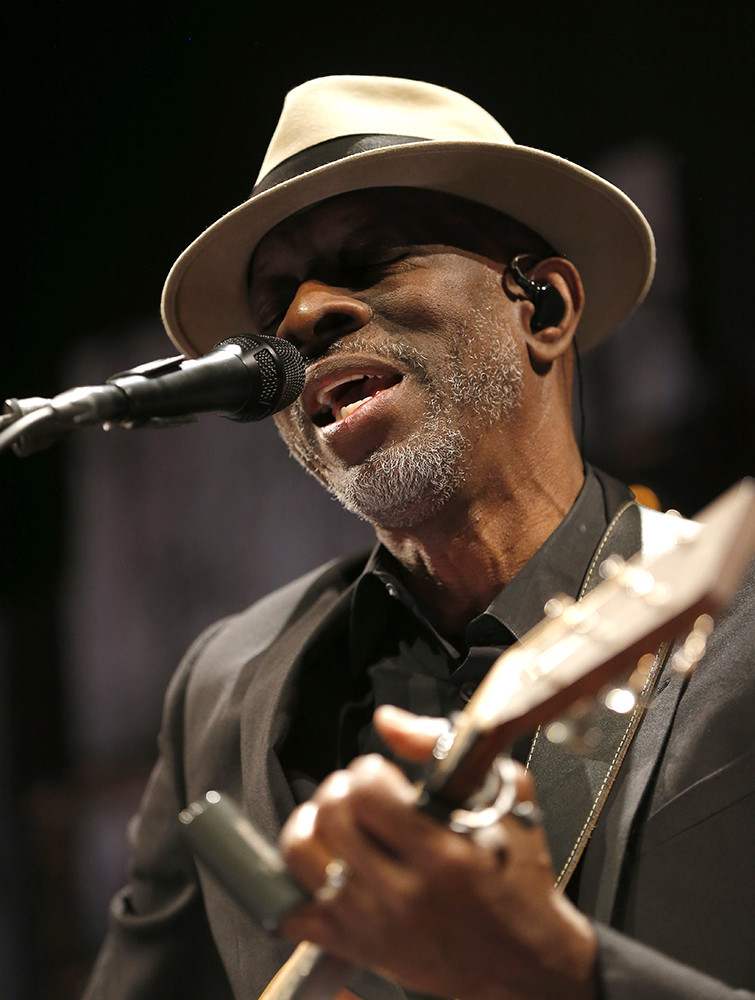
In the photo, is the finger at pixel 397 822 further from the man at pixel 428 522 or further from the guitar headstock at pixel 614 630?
the man at pixel 428 522

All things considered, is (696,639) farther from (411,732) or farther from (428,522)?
(428,522)

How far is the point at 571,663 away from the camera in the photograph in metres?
0.90

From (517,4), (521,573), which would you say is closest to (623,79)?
(517,4)

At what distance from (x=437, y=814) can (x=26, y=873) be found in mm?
2992

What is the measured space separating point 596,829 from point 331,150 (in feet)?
4.58

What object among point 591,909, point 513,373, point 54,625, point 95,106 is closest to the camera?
point 591,909

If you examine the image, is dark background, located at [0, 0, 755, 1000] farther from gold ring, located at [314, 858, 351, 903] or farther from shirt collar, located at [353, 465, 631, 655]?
gold ring, located at [314, 858, 351, 903]

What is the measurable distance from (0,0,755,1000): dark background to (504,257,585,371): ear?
0.63m

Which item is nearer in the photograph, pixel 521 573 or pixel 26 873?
pixel 521 573

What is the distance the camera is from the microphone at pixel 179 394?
115cm

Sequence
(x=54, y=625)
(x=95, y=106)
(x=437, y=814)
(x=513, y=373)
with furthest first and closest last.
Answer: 1. (x=54, y=625)
2. (x=95, y=106)
3. (x=513, y=373)
4. (x=437, y=814)

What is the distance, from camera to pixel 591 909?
146 cm

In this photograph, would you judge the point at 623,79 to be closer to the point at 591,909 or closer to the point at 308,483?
the point at 308,483

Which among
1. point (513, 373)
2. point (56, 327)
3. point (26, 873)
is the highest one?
point (56, 327)
